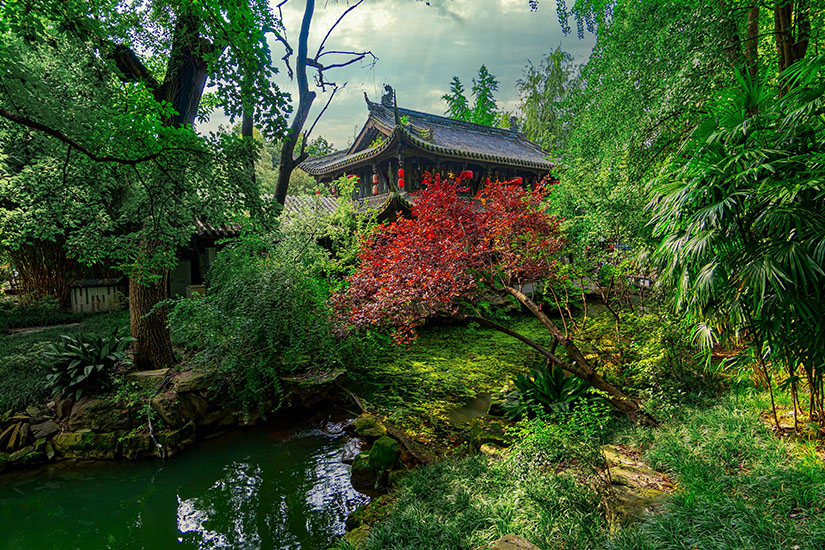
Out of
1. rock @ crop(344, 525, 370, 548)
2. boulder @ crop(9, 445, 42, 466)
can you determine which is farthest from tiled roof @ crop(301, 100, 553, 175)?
rock @ crop(344, 525, 370, 548)

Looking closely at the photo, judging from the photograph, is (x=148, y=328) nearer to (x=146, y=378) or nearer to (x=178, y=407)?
(x=146, y=378)

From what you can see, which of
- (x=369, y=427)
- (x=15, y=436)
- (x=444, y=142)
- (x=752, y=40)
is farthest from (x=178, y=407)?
(x=444, y=142)

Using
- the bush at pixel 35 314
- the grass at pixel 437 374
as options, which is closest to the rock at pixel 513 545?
the grass at pixel 437 374

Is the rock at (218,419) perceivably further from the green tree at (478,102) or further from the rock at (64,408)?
the green tree at (478,102)

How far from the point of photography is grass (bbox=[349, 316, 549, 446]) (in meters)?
5.70

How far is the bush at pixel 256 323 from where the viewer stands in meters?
5.45

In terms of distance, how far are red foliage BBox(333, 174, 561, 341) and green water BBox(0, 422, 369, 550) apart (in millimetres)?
2088

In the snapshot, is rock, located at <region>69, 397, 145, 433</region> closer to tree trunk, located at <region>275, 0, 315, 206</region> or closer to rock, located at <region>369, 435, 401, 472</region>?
rock, located at <region>369, 435, 401, 472</region>

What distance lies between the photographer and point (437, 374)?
725cm

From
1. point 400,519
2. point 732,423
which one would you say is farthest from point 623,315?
point 400,519

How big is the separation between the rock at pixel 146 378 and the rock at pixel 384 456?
11.1 ft

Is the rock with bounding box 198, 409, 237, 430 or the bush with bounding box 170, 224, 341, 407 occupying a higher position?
the bush with bounding box 170, 224, 341, 407

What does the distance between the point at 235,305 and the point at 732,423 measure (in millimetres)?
6130

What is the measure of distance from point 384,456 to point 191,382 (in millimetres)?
3149
